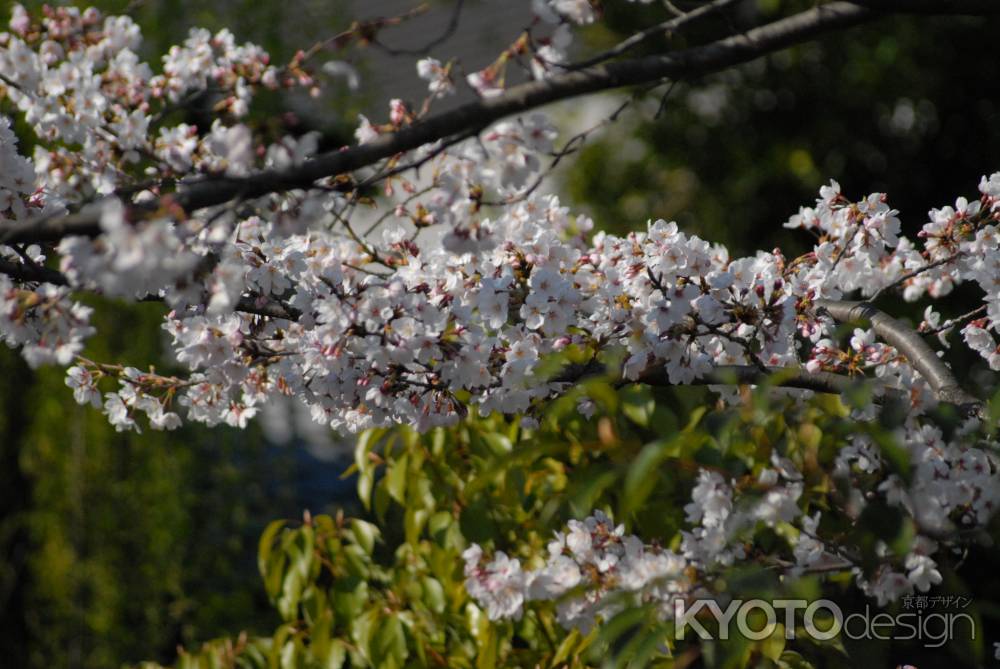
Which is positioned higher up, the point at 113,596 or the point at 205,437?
the point at 205,437

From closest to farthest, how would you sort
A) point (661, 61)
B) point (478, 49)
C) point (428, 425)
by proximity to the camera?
point (661, 61)
point (428, 425)
point (478, 49)

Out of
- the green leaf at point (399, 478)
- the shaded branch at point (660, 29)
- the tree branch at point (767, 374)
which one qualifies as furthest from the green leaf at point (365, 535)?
the shaded branch at point (660, 29)

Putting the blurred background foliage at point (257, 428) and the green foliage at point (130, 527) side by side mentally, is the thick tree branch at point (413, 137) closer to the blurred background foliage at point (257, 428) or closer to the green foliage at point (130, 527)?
the blurred background foliage at point (257, 428)

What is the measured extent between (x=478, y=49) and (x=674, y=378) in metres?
6.30

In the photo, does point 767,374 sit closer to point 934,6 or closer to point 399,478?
point 934,6

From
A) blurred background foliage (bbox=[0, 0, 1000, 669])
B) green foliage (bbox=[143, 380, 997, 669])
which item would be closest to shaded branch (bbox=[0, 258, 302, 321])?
green foliage (bbox=[143, 380, 997, 669])

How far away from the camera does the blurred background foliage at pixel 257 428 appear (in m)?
4.82

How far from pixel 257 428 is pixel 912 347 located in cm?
360

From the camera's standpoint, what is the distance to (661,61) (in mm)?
1496

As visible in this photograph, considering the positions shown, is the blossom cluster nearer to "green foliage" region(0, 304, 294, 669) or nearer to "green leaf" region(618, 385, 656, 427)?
"green leaf" region(618, 385, 656, 427)

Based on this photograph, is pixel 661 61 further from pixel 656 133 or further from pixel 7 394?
pixel 7 394

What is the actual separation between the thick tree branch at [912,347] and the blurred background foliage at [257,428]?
2410 millimetres

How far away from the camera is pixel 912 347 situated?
2.09 m

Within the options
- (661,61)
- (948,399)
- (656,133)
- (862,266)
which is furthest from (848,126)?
(661,61)
